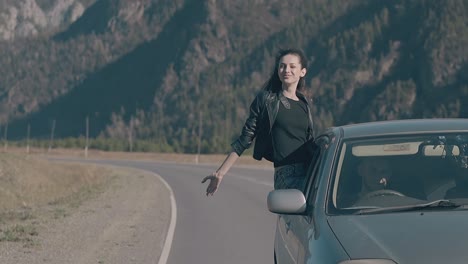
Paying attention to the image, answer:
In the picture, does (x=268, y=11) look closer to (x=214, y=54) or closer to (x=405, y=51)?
(x=214, y=54)

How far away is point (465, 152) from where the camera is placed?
20.5 ft

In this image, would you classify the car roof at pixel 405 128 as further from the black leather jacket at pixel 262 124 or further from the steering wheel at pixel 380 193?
the black leather jacket at pixel 262 124

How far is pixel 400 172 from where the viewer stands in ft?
20.3

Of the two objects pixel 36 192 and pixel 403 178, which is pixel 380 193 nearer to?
pixel 403 178

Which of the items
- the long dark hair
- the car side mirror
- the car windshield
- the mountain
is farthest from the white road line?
the mountain

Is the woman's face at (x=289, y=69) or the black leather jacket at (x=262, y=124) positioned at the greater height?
the woman's face at (x=289, y=69)

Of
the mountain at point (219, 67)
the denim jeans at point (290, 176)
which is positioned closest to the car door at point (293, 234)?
the denim jeans at point (290, 176)

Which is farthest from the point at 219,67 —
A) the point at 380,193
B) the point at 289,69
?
the point at 380,193

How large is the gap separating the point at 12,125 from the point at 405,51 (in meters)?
81.0

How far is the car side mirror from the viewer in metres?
5.86

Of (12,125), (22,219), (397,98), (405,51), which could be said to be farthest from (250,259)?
(12,125)

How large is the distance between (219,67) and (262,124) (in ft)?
469

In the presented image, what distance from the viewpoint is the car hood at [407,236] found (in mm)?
4824

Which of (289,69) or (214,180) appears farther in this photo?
(289,69)
